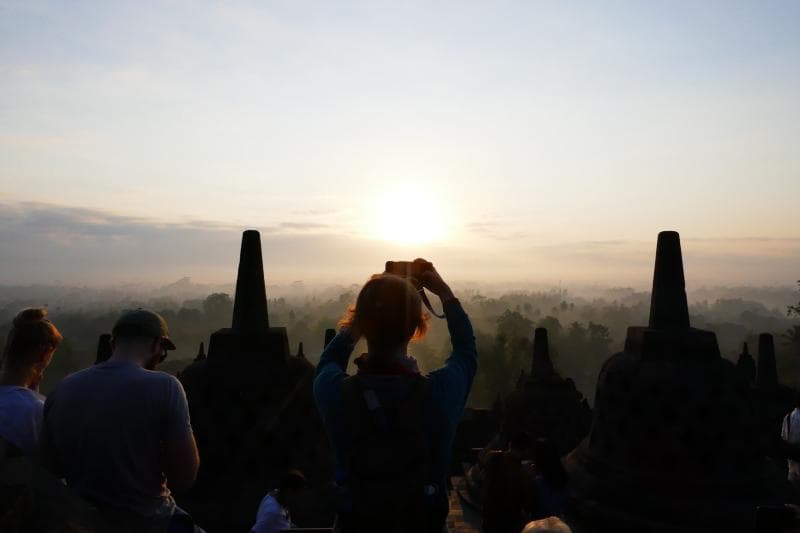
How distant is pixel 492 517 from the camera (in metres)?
4.20

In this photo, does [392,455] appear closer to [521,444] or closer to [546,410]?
[521,444]

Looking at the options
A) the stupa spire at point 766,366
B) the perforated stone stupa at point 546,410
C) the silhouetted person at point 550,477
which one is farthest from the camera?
the stupa spire at point 766,366

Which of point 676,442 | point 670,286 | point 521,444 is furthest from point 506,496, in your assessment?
point 670,286

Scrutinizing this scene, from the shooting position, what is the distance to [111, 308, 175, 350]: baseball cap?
9.47 ft

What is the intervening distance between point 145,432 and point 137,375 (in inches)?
11.0

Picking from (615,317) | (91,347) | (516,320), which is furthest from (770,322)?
(91,347)

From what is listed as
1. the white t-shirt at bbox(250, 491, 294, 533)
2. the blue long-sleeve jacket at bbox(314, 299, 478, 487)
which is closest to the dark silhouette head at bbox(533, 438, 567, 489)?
the white t-shirt at bbox(250, 491, 294, 533)

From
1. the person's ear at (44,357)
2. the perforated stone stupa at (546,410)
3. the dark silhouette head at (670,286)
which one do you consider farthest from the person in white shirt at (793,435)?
the person's ear at (44,357)

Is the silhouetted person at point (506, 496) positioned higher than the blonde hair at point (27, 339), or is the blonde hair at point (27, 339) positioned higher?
the blonde hair at point (27, 339)

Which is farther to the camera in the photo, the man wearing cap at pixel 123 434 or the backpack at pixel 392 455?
the man wearing cap at pixel 123 434

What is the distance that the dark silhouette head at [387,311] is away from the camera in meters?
2.18

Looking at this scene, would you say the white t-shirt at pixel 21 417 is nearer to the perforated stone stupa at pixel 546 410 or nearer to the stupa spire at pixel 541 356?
the perforated stone stupa at pixel 546 410

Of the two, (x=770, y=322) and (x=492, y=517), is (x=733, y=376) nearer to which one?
(x=492, y=517)

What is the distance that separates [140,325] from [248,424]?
18.4 ft
